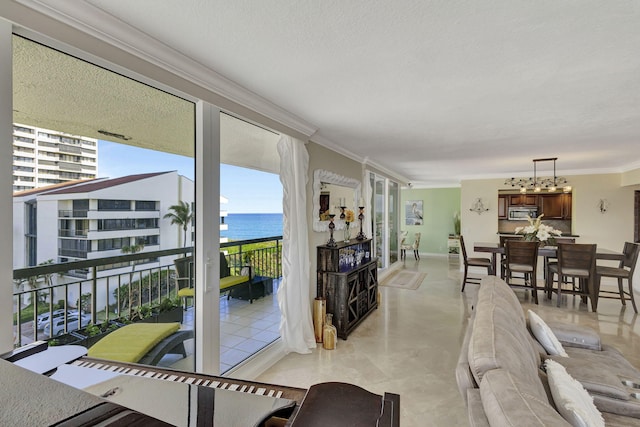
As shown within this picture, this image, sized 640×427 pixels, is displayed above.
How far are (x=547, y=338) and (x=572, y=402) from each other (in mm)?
1120

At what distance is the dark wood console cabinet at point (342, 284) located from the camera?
3.74 metres

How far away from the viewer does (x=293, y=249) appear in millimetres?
3232

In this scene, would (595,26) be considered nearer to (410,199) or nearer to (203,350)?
(203,350)

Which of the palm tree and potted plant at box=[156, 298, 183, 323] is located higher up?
the palm tree

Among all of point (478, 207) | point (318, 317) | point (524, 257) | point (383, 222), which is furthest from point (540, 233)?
point (318, 317)

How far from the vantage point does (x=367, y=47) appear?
176cm

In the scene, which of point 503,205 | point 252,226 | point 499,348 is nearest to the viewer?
point 499,348

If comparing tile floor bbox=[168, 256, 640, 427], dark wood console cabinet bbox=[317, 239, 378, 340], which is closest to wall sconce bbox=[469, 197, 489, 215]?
tile floor bbox=[168, 256, 640, 427]

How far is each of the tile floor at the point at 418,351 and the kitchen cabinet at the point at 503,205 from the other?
2.68 m

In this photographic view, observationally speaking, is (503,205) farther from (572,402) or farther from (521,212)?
(572,402)

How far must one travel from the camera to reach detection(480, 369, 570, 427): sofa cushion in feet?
3.15

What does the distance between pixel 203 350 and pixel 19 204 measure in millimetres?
1462

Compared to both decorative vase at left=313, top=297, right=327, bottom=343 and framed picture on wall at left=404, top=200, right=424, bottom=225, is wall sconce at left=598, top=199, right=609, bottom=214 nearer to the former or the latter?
framed picture on wall at left=404, top=200, right=424, bottom=225

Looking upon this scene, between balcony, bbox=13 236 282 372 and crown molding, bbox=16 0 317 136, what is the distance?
3.82 feet
